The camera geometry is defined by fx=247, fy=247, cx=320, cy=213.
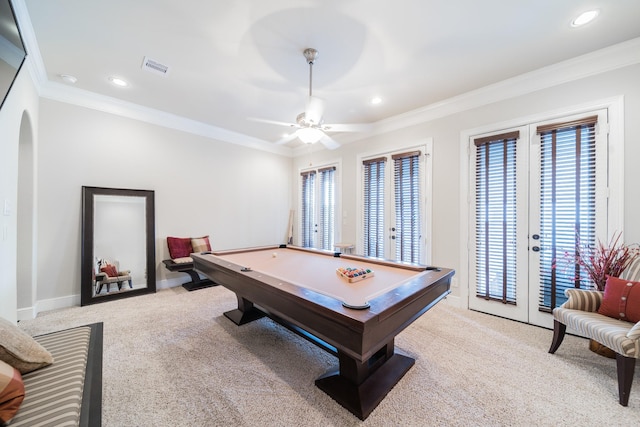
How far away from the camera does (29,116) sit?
268cm

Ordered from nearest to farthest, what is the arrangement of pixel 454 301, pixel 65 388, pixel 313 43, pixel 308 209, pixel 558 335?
pixel 65 388, pixel 558 335, pixel 313 43, pixel 454 301, pixel 308 209

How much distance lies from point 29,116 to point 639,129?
611cm

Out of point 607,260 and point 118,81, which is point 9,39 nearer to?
point 118,81

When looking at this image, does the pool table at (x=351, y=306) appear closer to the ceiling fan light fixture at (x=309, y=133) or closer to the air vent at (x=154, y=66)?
the ceiling fan light fixture at (x=309, y=133)

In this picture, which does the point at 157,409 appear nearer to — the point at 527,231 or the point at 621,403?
the point at 621,403

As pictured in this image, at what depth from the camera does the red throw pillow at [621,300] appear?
74.6 inches

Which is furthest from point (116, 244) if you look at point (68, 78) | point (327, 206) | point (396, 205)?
point (396, 205)

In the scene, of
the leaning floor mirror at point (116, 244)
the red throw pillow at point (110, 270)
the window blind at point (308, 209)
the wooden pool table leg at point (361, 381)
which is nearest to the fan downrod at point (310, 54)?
the wooden pool table leg at point (361, 381)

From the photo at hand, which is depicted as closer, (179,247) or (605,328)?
(605,328)

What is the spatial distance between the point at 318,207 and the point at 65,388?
450 cm

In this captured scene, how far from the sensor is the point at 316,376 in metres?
1.91

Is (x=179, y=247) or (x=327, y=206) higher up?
(x=327, y=206)

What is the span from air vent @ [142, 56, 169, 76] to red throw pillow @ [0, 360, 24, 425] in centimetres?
281

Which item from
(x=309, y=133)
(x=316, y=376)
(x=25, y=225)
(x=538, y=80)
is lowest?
(x=316, y=376)
